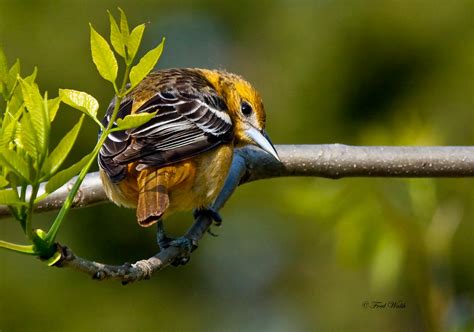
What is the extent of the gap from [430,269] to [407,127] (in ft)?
3.68

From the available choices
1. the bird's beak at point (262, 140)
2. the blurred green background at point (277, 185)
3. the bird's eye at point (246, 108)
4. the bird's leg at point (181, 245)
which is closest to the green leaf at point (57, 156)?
the bird's leg at point (181, 245)

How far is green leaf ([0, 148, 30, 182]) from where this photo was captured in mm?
2010

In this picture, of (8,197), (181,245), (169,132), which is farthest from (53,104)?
(169,132)

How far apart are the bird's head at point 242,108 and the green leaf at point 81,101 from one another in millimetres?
2383

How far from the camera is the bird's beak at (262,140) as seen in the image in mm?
4316

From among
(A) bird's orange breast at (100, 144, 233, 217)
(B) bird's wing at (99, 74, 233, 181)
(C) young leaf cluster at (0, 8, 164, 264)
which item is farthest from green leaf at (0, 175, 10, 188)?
(A) bird's orange breast at (100, 144, 233, 217)

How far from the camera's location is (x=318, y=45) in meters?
8.32

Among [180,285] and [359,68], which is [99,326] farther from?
[359,68]

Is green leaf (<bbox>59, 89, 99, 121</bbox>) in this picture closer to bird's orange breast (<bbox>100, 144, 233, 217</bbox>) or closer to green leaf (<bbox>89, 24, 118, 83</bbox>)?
green leaf (<bbox>89, 24, 118, 83</bbox>)

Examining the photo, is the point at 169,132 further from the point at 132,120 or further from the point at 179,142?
the point at 132,120

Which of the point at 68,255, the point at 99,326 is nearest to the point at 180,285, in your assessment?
the point at 99,326

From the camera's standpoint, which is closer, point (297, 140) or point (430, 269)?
point (430, 269)

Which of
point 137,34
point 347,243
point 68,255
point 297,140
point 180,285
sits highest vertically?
point 137,34

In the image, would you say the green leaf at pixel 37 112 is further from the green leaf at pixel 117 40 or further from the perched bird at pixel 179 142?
the perched bird at pixel 179 142
